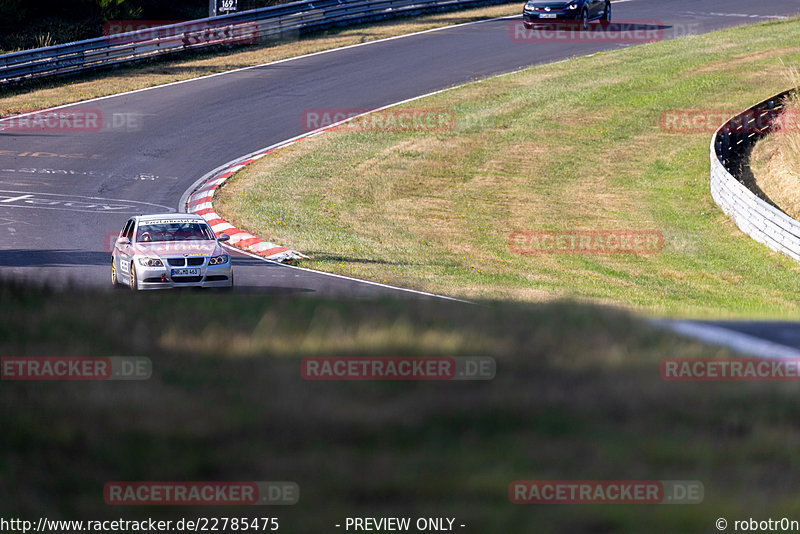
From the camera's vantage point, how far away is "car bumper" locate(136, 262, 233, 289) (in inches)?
505

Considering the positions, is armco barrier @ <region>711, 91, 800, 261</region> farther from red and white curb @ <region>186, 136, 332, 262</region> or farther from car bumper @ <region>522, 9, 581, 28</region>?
car bumper @ <region>522, 9, 581, 28</region>

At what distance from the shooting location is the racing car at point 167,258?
12.9 m

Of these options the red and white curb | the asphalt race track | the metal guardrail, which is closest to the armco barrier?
the asphalt race track

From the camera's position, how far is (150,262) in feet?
42.4

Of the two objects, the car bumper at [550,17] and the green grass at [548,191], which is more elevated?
the car bumper at [550,17]

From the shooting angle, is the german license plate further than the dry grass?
No

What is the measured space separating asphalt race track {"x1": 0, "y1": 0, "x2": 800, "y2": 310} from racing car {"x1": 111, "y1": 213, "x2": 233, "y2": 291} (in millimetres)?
627

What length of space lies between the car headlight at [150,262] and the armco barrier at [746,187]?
38.1 ft

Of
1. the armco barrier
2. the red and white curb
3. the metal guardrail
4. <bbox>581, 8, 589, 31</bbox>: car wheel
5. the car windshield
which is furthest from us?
<bbox>581, 8, 589, 31</bbox>: car wheel

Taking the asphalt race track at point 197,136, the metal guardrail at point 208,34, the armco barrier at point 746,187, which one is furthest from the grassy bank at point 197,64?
the armco barrier at point 746,187

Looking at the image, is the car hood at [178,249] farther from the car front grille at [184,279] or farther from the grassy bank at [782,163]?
the grassy bank at [782,163]

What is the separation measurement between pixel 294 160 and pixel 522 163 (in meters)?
6.58

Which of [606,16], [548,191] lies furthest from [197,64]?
[606,16]

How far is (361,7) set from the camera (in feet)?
132
